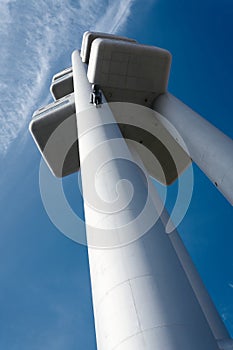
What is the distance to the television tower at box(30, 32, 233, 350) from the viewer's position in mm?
4164

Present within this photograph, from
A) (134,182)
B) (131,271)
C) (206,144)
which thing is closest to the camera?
(131,271)

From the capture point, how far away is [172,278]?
454 centimetres

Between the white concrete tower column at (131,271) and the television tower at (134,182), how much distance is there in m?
0.01

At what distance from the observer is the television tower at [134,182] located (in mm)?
4164

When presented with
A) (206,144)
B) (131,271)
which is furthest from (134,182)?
(206,144)

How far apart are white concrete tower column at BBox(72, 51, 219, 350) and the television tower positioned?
0.04 feet

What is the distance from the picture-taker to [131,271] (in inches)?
186

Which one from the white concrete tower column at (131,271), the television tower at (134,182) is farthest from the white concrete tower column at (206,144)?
the white concrete tower column at (131,271)

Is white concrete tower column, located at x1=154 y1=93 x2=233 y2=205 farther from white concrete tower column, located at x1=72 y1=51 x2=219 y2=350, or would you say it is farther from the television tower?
white concrete tower column, located at x1=72 y1=51 x2=219 y2=350

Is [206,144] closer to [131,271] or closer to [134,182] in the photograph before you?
[134,182]

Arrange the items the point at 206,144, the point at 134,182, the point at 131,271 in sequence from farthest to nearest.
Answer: the point at 206,144
the point at 134,182
the point at 131,271

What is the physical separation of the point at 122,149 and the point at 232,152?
3.59 meters

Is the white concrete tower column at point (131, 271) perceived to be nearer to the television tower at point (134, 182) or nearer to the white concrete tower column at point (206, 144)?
the television tower at point (134, 182)

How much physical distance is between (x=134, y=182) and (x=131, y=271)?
72.2 inches
